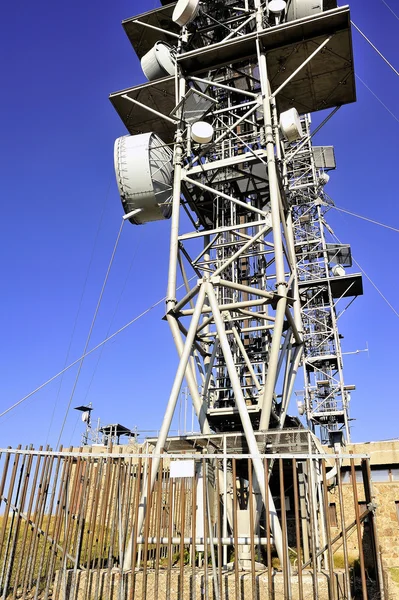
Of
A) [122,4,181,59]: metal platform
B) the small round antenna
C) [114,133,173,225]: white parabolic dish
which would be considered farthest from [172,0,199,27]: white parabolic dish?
[114,133,173,225]: white parabolic dish

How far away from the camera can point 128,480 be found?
26.0 feet

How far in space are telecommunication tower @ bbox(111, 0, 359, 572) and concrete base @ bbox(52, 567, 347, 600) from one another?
3.50 meters

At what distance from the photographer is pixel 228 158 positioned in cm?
1391

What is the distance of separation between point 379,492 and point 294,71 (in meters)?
16.2

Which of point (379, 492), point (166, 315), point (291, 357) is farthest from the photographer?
point (379, 492)

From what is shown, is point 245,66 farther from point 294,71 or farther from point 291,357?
point 291,357

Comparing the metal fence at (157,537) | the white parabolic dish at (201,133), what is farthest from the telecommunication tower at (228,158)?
the metal fence at (157,537)

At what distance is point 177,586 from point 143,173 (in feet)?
34.3

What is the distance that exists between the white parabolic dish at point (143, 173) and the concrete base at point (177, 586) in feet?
32.2

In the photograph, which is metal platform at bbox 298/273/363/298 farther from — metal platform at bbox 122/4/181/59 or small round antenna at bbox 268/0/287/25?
small round antenna at bbox 268/0/287/25

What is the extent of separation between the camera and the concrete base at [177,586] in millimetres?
7035

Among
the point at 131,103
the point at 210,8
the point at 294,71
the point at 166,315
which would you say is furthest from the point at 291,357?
the point at 210,8

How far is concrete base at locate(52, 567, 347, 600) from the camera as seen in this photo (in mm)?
7035

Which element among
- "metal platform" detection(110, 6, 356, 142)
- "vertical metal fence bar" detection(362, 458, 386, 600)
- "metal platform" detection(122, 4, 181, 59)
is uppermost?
"metal platform" detection(122, 4, 181, 59)
